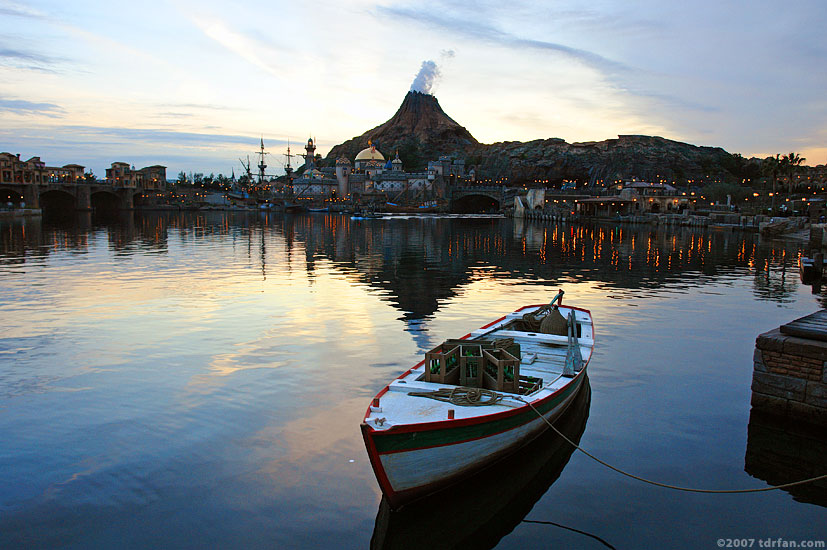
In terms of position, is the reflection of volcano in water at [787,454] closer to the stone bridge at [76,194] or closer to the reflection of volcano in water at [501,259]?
the reflection of volcano in water at [501,259]

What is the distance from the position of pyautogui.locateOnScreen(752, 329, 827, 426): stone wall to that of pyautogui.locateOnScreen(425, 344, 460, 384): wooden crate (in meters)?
7.25

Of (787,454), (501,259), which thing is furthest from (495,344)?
(501,259)

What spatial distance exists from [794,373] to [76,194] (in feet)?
604

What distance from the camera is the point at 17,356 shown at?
1783 centimetres

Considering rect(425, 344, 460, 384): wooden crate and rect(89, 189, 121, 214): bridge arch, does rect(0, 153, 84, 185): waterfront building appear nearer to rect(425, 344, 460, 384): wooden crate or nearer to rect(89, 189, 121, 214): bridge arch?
rect(89, 189, 121, 214): bridge arch

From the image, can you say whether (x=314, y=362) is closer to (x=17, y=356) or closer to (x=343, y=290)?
(x=17, y=356)

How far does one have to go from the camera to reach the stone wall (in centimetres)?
1253

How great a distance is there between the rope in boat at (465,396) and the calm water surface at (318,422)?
1.47 metres

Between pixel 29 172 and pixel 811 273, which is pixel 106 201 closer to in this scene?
pixel 29 172

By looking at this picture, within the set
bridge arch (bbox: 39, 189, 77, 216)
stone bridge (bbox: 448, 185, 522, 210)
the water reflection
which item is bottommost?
the water reflection

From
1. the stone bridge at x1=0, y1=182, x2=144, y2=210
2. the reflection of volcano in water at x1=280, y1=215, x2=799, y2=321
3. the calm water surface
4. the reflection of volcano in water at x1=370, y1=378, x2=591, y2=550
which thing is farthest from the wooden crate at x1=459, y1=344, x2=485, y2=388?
the stone bridge at x1=0, y1=182, x2=144, y2=210

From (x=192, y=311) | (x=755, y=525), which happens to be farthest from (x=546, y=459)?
(x=192, y=311)

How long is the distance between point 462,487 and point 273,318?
15.6 m

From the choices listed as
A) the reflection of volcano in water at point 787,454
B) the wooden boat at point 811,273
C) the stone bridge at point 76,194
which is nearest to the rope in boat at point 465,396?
the reflection of volcano in water at point 787,454
